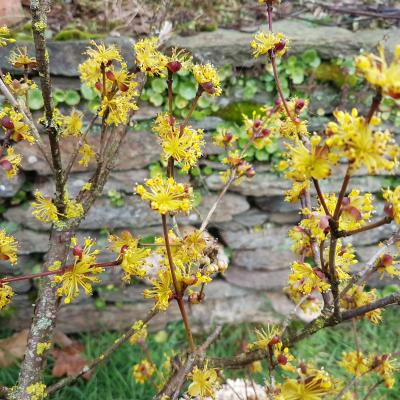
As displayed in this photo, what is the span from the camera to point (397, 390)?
2.20 meters

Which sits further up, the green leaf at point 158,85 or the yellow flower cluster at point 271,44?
the green leaf at point 158,85

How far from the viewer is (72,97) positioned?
6.79 feet

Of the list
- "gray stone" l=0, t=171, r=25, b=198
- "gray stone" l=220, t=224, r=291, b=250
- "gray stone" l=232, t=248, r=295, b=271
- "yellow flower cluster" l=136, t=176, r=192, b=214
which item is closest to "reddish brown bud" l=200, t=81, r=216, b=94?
"yellow flower cluster" l=136, t=176, r=192, b=214

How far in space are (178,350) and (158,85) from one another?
134cm

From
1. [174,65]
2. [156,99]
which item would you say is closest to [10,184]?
[156,99]

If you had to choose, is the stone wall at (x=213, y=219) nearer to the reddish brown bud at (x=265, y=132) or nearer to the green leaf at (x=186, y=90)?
the green leaf at (x=186, y=90)

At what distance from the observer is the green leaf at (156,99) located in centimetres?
212

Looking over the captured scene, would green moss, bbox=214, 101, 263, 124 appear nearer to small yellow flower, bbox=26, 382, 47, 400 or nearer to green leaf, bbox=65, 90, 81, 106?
green leaf, bbox=65, 90, 81, 106

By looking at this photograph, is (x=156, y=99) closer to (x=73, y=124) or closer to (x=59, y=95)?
(x=59, y=95)

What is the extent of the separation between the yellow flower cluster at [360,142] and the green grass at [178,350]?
1666 mm

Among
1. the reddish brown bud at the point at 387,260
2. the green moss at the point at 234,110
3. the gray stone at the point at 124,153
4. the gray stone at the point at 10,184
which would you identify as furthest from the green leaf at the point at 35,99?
the reddish brown bud at the point at 387,260

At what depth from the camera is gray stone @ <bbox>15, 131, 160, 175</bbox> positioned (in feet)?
6.92

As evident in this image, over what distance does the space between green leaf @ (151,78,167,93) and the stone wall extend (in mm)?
105

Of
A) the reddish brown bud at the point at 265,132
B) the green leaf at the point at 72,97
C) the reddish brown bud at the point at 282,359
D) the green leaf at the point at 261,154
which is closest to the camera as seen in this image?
the reddish brown bud at the point at 282,359
